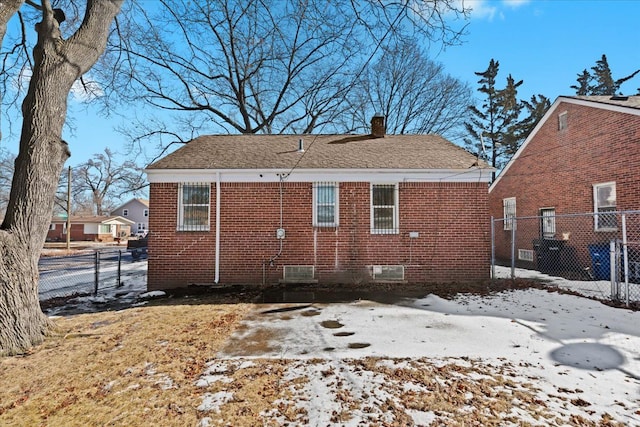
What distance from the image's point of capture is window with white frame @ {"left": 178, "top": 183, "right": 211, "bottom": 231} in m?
9.20

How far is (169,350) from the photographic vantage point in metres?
4.48

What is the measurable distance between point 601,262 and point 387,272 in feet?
21.7

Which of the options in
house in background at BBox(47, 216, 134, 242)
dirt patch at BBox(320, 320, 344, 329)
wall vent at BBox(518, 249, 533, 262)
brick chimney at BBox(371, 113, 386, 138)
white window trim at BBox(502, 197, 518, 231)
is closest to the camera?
dirt patch at BBox(320, 320, 344, 329)

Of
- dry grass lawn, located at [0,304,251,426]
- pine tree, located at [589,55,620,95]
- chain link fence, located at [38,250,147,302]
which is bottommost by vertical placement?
chain link fence, located at [38,250,147,302]

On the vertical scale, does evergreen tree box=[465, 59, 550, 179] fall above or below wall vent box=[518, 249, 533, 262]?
above

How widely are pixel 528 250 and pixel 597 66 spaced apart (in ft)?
100

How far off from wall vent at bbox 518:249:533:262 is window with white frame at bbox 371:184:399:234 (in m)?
8.08

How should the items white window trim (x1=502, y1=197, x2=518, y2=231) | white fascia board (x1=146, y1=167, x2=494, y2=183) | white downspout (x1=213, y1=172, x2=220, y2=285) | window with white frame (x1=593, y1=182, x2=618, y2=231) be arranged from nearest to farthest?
white downspout (x1=213, y1=172, x2=220, y2=285) → white fascia board (x1=146, y1=167, x2=494, y2=183) → window with white frame (x1=593, y1=182, x2=618, y2=231) → white window trim (x1=502, y1=197, x2=518, y2=231)

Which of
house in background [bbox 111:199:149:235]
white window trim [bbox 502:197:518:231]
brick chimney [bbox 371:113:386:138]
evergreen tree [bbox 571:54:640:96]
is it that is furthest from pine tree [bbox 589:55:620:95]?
house in background [bbox 111:199:149:235]

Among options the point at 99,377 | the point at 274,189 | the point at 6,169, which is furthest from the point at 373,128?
the point at 6,169

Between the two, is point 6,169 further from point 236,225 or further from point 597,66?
point 597,66

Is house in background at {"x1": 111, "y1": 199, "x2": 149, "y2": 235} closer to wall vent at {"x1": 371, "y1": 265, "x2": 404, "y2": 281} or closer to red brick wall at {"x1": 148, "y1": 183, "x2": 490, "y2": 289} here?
red brick wall at {"x1": 148, "y1": 183, "x2": 490, "y2": 289}

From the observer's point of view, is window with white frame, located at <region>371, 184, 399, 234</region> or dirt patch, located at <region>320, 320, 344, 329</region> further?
window with white frame, located at <region>371, 184, 399, 234</region>

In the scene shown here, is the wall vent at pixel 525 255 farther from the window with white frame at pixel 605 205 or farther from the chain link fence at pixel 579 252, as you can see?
the window with white frame at pixel 605 205
